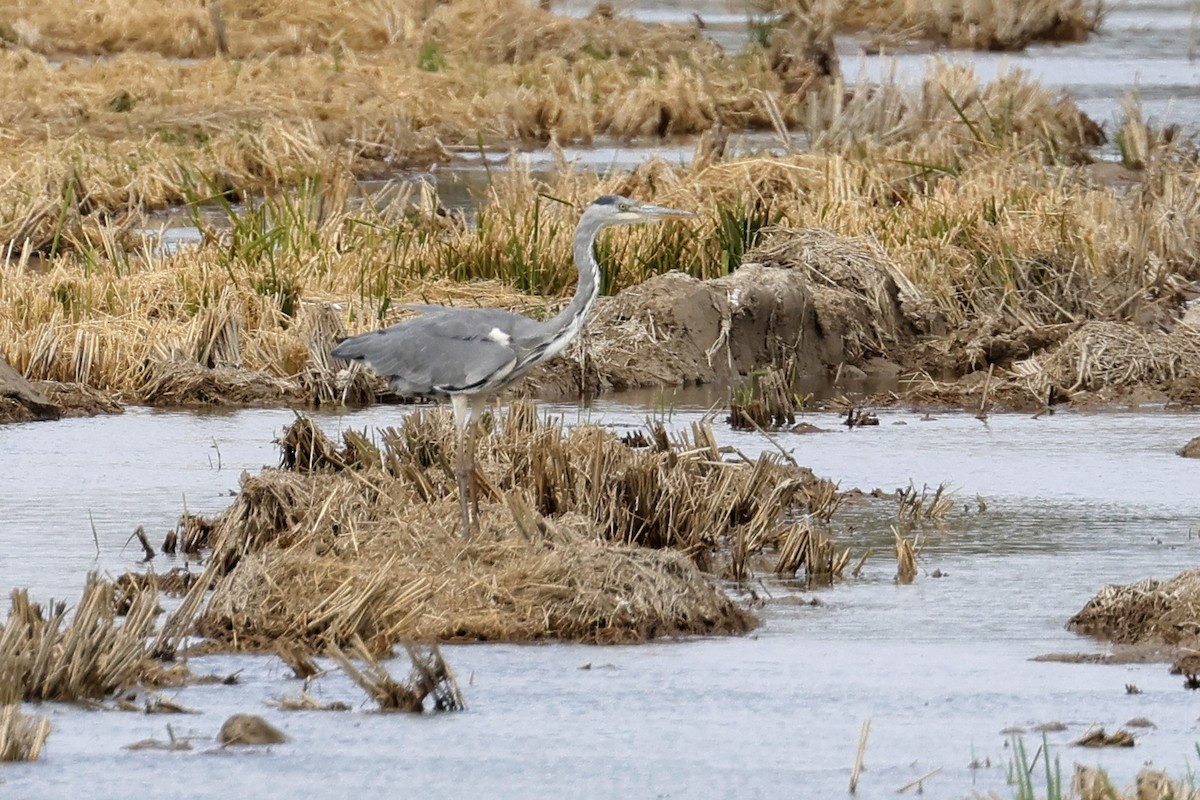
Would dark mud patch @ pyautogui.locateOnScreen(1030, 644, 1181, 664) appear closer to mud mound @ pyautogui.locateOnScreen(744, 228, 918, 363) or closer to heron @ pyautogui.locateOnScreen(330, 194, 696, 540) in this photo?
heron @ pyautogui.locateOnScreen(330, 194, 696, 540)

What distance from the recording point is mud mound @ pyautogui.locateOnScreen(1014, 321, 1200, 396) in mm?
14383

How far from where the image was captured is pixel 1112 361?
14516mm

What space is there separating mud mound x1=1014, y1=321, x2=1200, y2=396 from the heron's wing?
18.6 feet

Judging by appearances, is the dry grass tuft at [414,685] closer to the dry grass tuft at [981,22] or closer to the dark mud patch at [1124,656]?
the dark mud patch at [1124,656]

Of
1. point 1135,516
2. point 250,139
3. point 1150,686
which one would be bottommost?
point 250,139

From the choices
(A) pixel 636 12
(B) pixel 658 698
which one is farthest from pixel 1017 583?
(A) pixel 636 12

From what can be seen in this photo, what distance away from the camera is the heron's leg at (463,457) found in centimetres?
893

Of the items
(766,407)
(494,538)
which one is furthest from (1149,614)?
(766,407)

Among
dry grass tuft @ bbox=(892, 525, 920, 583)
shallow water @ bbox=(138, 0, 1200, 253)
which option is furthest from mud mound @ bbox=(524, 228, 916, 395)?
dry grass tuft @ bbox=(892, 525, 920, 583)

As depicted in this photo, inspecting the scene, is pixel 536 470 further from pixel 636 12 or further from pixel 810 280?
pixel 636 12

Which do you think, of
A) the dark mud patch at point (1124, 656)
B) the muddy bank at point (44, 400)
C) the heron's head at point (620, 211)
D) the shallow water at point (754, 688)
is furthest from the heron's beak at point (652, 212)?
the muddy bank at point (44, 400)

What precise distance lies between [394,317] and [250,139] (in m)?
9.20

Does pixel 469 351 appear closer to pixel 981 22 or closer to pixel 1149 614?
pixel 1149 614

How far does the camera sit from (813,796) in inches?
258
